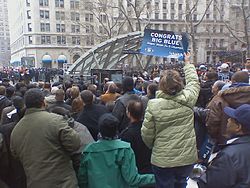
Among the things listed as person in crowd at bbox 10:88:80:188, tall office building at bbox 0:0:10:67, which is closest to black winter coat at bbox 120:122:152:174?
person in crowd at bbox 10:88:80:188

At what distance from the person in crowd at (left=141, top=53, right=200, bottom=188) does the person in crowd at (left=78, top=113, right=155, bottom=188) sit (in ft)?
1.94

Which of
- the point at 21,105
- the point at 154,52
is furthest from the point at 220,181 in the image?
the point at 154,52

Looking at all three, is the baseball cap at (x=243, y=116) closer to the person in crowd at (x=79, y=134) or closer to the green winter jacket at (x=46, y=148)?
the green winter jacket at (x=46, y=148)

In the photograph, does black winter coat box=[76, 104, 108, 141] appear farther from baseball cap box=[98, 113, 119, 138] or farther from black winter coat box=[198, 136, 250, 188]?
black winter coat box=[198, 136, 250, 188]

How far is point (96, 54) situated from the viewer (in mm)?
18438

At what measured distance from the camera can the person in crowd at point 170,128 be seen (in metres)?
3.78

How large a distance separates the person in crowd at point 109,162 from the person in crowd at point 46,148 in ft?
0.65

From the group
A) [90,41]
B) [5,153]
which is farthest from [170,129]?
[90,41]

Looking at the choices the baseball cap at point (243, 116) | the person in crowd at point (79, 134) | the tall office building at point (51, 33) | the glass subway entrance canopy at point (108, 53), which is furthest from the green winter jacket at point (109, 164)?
the tall office building at point (51, 33)

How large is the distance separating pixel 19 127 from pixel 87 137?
87 cm

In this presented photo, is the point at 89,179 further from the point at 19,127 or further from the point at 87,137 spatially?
the point at 19,127

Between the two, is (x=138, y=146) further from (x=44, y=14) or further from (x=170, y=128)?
(x=44, y=14)

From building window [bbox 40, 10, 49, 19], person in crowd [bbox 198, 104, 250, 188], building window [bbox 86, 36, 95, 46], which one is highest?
building window [bbox 40, 10, 49, 19]

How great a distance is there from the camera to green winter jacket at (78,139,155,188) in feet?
10.7
